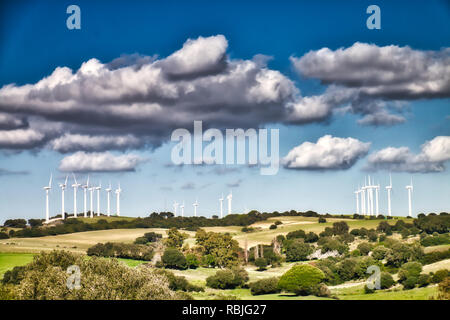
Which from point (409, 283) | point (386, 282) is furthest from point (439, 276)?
point (386, 282)

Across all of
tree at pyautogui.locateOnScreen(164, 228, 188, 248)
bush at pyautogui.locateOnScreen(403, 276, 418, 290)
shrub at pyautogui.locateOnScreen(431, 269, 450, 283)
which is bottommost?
bush at pyautogui.locateOnScreen(403, 276, 418, 290)

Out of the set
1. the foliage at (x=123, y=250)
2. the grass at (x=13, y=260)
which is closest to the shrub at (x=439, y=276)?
the foliage at (x=123, y=250)

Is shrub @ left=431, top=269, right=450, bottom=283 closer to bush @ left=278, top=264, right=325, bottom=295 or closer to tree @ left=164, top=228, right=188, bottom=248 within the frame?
bush @ left=278, top=264, right=325, bottom=295

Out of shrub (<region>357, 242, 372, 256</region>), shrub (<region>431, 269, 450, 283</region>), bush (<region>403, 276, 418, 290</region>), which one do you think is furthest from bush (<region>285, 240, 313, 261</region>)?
shrub (<region>431, 269, 450, 283</region>)

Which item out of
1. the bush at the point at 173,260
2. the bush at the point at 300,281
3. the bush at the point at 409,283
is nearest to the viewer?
the bush at the point at 409,283

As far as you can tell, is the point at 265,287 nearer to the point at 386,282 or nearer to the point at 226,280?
the point at 226,280

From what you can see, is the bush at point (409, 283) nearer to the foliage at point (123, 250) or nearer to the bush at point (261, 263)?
the bush at point (261, 263)
